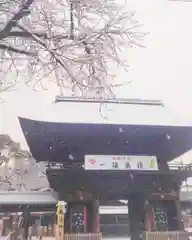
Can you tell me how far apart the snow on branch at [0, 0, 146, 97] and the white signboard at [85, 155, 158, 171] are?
8.24ft

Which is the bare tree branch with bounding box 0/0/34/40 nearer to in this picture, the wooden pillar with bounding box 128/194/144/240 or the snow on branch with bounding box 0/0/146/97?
the snow on branch with bounding box 0/0/146/97

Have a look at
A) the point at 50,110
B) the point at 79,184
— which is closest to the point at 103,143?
the point at 79,184

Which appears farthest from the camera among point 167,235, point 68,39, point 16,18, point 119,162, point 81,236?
point 119,162

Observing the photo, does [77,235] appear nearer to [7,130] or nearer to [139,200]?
[139,200]

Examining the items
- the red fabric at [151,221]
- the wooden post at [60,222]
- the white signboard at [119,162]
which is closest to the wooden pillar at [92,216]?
the wooden post at [60,222]

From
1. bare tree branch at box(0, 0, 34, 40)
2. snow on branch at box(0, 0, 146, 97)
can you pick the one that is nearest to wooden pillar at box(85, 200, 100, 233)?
snow on branch at box(0, 0, 146, 97)

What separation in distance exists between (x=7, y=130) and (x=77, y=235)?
319cm

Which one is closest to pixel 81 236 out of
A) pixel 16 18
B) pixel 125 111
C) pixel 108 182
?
pixel 108 182

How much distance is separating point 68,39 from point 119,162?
115 inches

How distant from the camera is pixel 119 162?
13.6ft

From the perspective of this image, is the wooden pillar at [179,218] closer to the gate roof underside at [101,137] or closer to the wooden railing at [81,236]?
the gate roof underside at [101,137]

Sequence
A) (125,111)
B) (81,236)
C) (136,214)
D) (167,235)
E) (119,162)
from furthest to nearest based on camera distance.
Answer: (125,111) → (136,214) → (119,162) → (167,235) → (81,236)

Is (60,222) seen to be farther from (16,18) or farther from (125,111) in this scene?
(16,18)

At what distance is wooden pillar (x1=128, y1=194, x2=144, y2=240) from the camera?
4.34 meters
